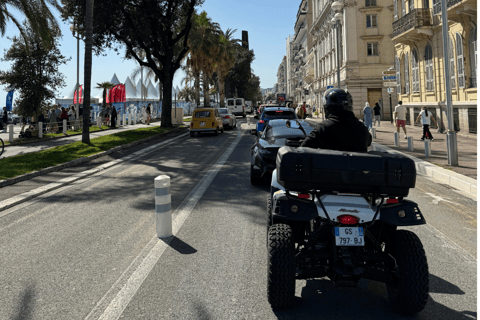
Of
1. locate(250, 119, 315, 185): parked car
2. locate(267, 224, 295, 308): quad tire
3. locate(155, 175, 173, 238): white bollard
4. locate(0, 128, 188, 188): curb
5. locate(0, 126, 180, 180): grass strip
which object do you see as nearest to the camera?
locate(267, 224, 295, 308): quad tire

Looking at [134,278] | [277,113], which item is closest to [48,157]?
[277,113]

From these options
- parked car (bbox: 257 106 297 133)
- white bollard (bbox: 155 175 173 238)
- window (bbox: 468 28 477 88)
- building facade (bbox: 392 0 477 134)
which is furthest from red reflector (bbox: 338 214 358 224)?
window (bbox: 468 28 477 88)

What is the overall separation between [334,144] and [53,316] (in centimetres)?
273

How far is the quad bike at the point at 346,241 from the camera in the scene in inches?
140

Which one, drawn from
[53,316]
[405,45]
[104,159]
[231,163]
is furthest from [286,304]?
[405,45]

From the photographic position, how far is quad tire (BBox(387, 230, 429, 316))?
3537 millimetres

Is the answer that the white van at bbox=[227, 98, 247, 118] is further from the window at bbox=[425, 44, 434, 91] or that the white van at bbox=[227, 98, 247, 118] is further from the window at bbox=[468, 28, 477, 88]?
the window at bbox=[468, 28, 477, 88]

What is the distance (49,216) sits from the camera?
758 cm

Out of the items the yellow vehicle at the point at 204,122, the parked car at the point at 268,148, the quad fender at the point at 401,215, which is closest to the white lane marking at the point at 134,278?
the parked car at the point at 268,148

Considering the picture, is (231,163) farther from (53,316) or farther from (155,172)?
(53,316)

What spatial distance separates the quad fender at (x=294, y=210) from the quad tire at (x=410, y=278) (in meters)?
0.73

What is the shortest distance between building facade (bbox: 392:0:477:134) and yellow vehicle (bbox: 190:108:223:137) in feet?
39.0

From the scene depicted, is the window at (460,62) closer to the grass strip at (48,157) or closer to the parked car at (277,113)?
the parked car at (277,113)

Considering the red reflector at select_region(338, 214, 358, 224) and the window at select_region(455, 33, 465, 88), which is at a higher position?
the window at select_region(455, 33, 465, 88)
